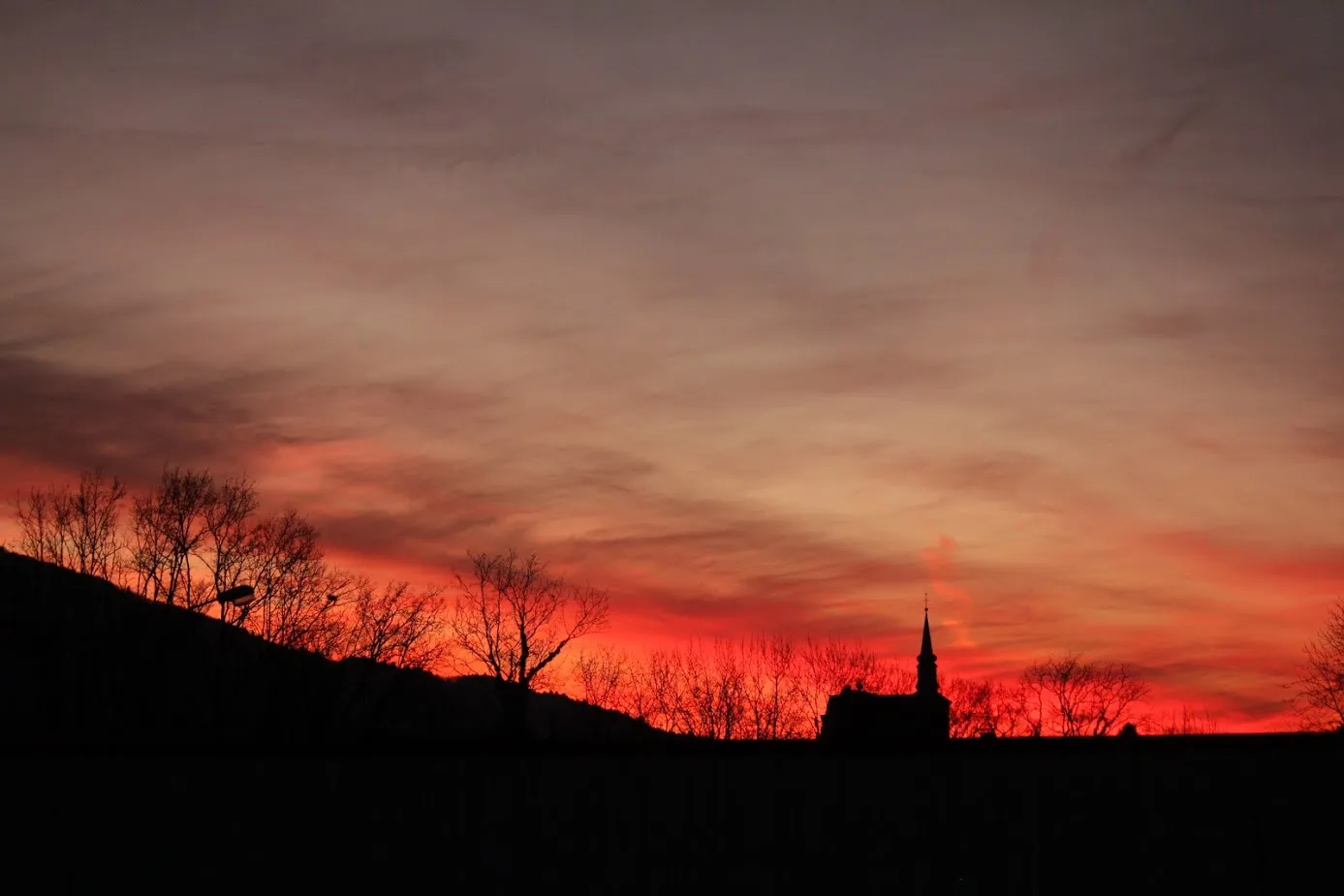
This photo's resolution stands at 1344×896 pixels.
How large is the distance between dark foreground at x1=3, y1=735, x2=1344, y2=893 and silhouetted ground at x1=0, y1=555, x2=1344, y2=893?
0.15 feet

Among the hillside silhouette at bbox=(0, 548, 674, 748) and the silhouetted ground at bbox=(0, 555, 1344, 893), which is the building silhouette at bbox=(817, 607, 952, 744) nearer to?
the hillside silhouette at bbox=(0, 548, 674, 748)

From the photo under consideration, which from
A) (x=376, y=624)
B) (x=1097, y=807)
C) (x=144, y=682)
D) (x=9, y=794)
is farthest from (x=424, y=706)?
(x=1097, y=807)

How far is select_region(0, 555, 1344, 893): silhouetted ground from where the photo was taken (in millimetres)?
30562

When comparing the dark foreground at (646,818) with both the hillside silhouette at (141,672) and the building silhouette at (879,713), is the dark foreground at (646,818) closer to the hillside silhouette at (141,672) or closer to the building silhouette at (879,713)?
the hillside silhouette at (141,672)

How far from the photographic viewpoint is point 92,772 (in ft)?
106

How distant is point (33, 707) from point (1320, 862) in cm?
7171

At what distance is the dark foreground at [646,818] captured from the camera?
30.7 m

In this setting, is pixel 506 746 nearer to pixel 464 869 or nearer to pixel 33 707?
pixel 464 869

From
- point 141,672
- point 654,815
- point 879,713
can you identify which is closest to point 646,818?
point 654,815

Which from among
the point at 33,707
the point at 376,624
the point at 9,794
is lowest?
the point at 9,794

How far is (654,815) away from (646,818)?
0.20m

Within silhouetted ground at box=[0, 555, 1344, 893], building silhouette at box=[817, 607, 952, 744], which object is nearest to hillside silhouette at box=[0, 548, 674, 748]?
building silhouette at box=[817, 607, 952, 744]

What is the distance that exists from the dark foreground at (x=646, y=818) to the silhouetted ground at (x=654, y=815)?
0.04 meters

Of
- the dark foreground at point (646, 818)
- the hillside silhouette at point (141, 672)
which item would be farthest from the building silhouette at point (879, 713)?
the dark foreground at point (646, 818)
